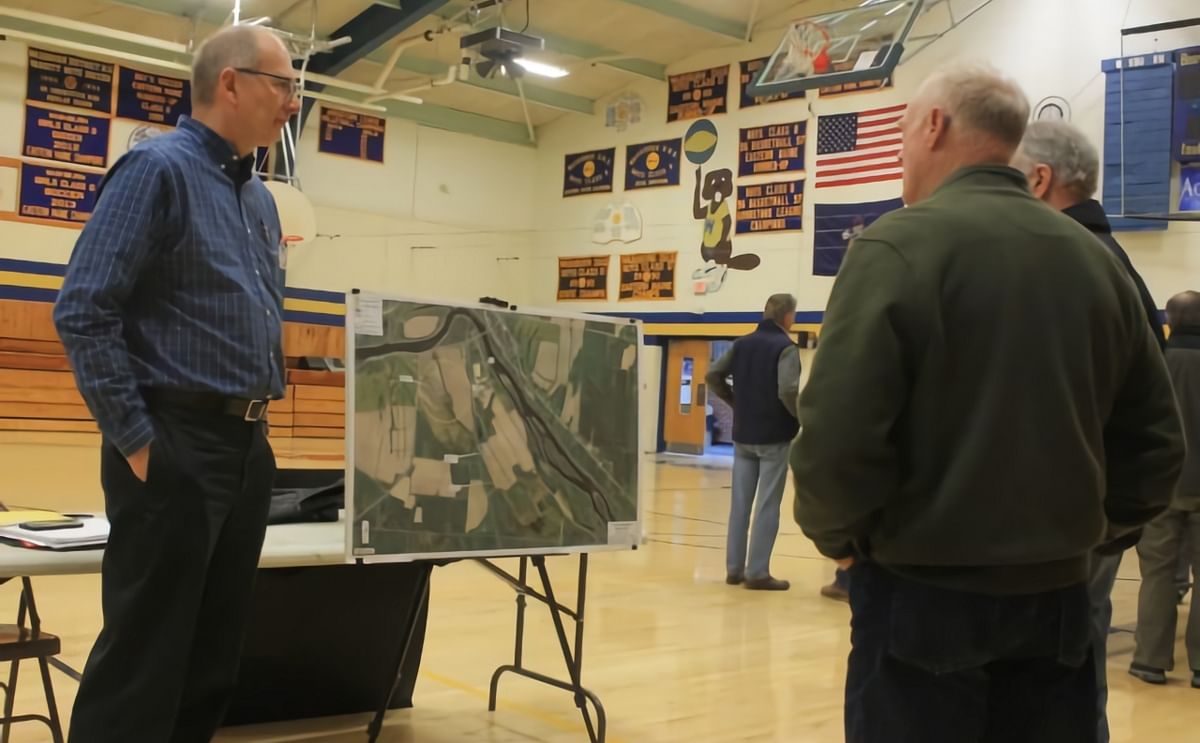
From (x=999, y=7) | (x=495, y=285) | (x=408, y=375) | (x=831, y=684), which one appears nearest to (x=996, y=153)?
(x=408, y=375)

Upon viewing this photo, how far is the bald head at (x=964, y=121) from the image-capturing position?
174cm

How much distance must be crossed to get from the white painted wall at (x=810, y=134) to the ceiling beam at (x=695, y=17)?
34 cm

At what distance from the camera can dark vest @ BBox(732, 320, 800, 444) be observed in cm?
627

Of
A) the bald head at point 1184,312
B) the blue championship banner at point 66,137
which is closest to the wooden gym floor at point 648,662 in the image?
the bald head at point 1184,312

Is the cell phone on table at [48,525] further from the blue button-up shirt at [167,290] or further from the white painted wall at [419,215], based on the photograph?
the white painted wall at [419,215]

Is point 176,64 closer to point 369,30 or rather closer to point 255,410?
point 369,30

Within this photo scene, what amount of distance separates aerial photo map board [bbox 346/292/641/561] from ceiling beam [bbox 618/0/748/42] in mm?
12058

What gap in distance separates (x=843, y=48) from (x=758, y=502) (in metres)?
5.94

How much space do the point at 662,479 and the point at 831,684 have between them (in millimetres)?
8545

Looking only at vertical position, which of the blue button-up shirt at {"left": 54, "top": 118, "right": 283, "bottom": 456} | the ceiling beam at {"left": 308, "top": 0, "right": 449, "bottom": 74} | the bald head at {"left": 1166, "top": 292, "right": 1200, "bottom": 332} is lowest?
the blue button-up shirt at {"left": 54, "top": 118, "right": 283, "bottom": 456}

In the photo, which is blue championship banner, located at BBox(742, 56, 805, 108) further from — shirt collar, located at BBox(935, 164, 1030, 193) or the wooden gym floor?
shirt collar, located at BBox(935, 164, 1030, 193)

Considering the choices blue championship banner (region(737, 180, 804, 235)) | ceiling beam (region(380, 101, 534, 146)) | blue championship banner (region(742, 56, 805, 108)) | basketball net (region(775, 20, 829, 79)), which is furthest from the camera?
ceiling beam (region(380, 101, 534, 146))

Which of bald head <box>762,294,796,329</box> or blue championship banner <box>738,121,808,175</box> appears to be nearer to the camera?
bald head <box>762,294,796,329</box>

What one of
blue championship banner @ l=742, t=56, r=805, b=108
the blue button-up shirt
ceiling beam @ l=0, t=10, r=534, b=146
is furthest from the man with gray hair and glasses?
blue championship banner @ l=742, t=56, r=805, b=108
